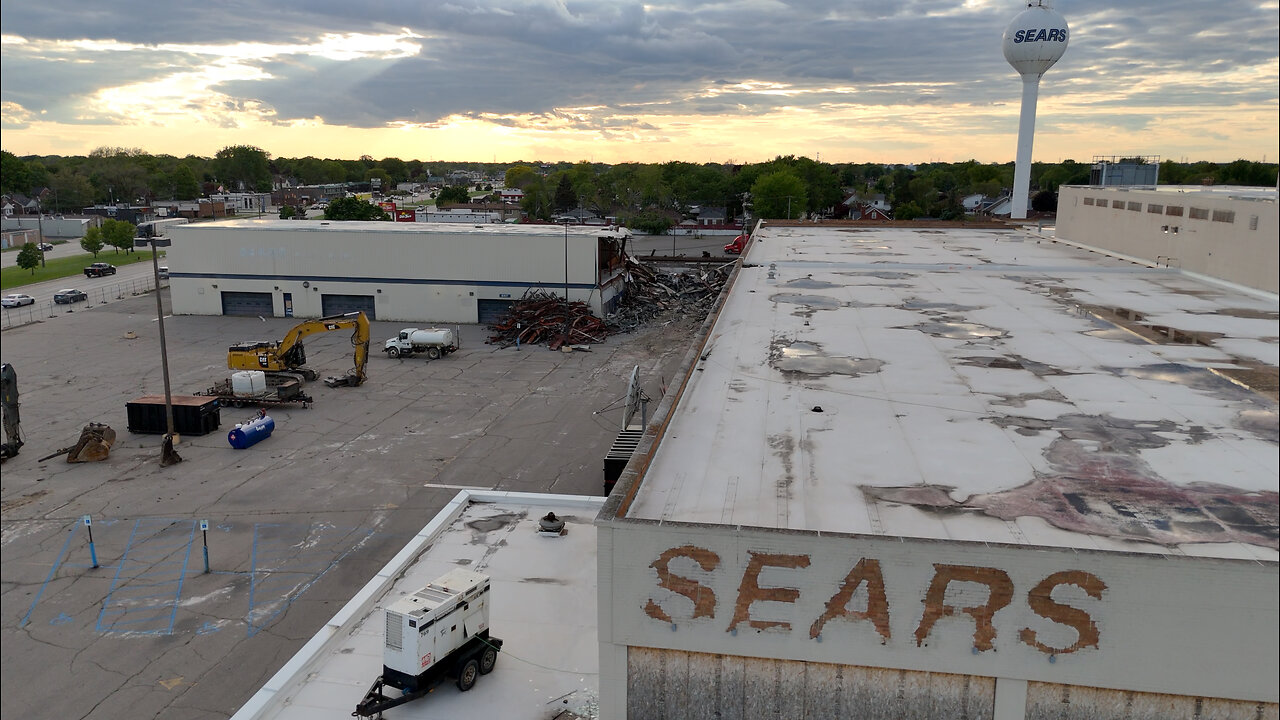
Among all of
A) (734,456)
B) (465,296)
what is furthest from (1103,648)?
(465,296)

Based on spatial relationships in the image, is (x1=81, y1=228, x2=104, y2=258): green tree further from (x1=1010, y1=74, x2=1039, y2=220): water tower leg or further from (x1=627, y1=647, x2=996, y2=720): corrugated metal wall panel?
(x1=627, y1=647, x2=996, y2=720): corrugated metal wall panel

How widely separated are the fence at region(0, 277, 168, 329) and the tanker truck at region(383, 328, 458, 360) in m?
28.2

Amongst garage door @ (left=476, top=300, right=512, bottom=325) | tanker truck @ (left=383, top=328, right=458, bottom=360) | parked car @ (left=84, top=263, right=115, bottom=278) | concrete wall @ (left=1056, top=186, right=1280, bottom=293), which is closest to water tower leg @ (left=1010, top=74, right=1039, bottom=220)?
concrete wall @ (left=1056, top=186, right=1280, bottom=293)

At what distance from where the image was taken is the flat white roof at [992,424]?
40.3ft

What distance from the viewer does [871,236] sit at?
2322 inches

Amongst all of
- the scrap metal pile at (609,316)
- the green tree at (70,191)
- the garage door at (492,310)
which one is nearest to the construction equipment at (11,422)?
the scrap metal pile at (609,316)

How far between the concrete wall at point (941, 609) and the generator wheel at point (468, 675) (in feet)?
12.9

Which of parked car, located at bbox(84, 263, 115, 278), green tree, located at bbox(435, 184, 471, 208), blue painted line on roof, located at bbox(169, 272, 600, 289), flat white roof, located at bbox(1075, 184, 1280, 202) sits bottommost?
parked car, located at bbox(84, 263, 115, 278)

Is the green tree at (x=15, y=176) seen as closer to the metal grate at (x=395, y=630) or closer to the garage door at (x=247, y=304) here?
the garage door at (x=247, y=304)

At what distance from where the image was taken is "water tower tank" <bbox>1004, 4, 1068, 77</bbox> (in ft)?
221

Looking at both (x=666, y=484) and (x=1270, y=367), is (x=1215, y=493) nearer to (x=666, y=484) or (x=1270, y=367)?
(x=1270, y=367)

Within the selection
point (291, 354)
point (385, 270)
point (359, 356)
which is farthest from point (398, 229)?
point (359, 356)

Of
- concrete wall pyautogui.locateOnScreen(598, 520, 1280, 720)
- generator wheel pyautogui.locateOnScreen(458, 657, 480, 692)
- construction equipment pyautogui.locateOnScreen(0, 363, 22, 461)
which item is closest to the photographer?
concrete wall pyautogui.locateOnScreen(598, 520, 1280, 720)

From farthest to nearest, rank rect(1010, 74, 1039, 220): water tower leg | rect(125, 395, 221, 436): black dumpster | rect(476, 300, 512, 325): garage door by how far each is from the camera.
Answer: rect(1010, 74, 1039, 220): water tower leg, rect(476, 300, 512, 325): garage door, rect(125, 395, 221, 436): black dumpster
